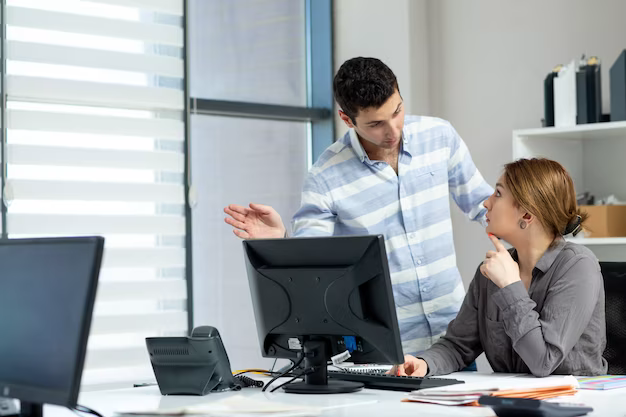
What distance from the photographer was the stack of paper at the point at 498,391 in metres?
1.74

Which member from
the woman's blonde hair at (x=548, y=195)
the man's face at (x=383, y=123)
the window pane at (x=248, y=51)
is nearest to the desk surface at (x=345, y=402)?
the woman's blonde hair at (x=548, y=195)

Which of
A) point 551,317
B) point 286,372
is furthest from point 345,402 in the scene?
point 551,317

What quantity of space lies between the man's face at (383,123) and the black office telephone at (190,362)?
820mm

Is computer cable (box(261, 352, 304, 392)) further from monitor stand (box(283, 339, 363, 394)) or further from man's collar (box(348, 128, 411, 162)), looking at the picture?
man's collar (box(348, 128, 411, 162))

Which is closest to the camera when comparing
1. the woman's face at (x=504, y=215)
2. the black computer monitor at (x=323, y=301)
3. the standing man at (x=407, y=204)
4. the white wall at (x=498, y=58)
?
the black computer monitor at (x=323, y=301)

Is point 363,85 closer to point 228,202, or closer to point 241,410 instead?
point 241,410

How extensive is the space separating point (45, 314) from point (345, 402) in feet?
2.33

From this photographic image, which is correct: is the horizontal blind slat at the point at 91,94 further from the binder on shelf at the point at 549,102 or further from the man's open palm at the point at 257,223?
the binder on shelf at the point at 549,102

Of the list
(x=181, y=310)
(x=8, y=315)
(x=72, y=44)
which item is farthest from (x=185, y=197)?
(x=8, y=315)

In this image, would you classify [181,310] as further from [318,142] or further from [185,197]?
[318,142]

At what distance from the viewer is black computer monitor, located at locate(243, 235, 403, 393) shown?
1.86 meters

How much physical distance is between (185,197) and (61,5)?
1.00 metres

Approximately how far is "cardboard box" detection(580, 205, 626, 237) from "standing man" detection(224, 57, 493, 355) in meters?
0.76

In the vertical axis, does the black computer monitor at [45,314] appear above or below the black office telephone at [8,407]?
above
